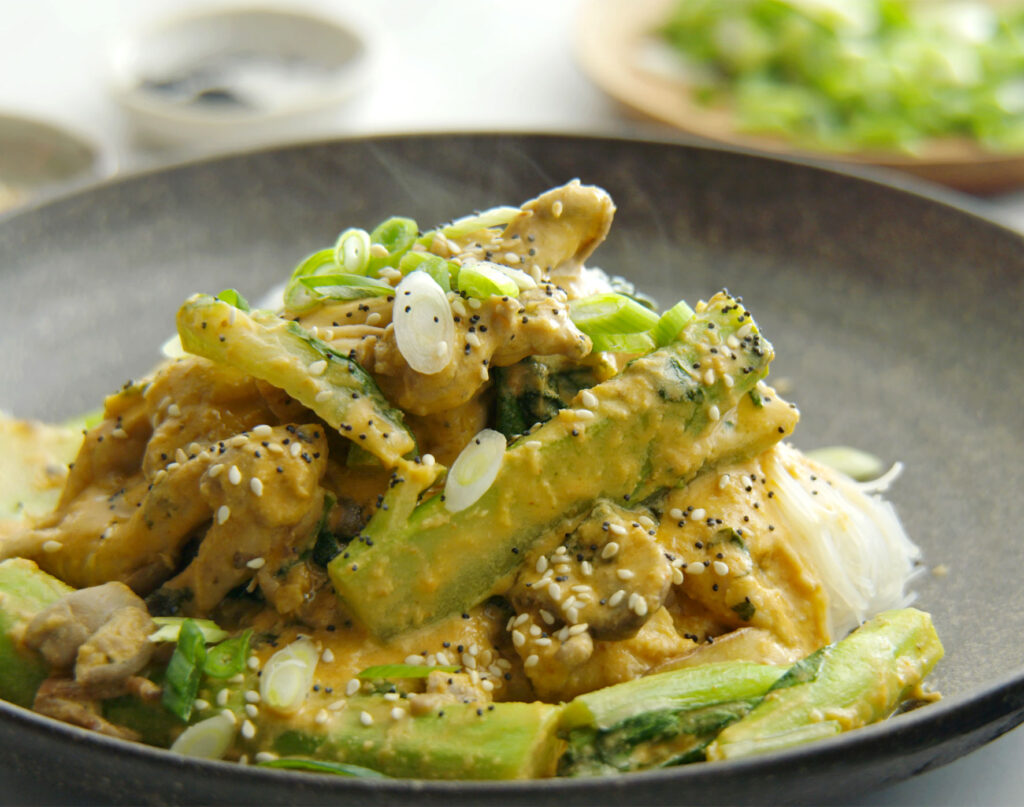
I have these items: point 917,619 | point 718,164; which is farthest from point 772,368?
point 917,619

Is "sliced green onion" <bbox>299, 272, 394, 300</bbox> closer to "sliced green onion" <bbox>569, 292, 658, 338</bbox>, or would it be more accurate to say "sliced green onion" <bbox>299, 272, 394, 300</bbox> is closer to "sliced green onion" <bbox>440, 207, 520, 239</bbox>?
"sliced green onion" <bbox>440, 207, 520, 239</bbox>

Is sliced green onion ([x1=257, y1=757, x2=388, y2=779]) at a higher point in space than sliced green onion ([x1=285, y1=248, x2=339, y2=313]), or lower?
lower

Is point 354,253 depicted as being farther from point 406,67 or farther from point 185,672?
point 406,67

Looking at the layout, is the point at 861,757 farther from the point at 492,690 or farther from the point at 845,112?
the point at 845,112

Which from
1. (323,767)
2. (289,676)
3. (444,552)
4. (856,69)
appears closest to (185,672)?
(289,676)

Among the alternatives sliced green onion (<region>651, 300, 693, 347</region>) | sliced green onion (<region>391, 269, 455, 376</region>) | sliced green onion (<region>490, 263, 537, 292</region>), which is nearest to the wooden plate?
sliced green onion (<region>651, 300, 693, 347</region>)
